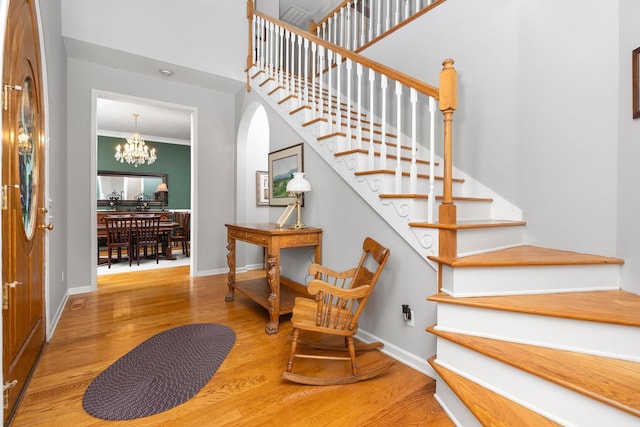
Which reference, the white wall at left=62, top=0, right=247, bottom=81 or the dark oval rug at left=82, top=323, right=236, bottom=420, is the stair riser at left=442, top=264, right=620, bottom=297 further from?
the white wall at left=62, top=0, right=247, bottom=81

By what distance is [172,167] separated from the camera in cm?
850

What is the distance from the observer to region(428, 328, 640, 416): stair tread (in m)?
1.07

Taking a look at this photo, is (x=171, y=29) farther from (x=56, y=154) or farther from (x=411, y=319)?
(x=411, y=319)

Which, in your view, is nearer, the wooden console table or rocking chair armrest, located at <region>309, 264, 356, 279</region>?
rocking chair armrest, located at <region>309, 264, 356, 279</region>

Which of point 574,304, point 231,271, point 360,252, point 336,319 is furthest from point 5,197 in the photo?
point 574,304

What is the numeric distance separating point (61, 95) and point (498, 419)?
4.52 meters

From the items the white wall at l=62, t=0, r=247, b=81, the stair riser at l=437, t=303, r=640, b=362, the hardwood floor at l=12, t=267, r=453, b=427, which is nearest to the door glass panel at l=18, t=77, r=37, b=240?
the hardwood floor at l=12, t=267, r=453, b=427

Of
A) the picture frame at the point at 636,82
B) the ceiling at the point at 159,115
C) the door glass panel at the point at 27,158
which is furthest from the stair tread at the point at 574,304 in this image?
the ceiling at the point at 159,115

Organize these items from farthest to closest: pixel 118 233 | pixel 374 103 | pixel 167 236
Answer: pixel 167 236 → pixel 118 233 → pixel 374 103

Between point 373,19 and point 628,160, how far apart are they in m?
3.38

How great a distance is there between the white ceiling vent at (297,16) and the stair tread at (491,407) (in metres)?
6.21

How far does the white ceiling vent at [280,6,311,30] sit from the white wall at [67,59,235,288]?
89.2 inches

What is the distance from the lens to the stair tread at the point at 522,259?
5.48 feet

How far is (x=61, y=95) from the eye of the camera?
3.17 metres
